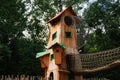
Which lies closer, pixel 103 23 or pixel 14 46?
pixel 14 46

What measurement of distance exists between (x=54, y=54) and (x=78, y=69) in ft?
4.34

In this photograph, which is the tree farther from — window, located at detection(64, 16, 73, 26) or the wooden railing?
the wooden railing

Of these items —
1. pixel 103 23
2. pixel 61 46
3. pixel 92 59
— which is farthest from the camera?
pixel 103 23

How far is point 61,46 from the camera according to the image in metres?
11.6

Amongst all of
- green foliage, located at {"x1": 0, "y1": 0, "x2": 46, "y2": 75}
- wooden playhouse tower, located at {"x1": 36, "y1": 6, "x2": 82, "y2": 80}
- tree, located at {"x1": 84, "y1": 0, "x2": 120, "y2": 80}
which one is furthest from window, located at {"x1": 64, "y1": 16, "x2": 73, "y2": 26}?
tree, located at {"x1": 84, "y1": 0, "x2": 120, "y2": 80}

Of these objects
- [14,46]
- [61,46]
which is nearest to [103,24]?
[14,46]

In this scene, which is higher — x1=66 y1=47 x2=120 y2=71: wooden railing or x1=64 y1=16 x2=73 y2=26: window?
x1=64 y1=16 x2=73 y2=26: window

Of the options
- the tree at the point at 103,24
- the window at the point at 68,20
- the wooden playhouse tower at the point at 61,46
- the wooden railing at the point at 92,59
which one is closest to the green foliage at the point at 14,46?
the tree at the point at 103,24

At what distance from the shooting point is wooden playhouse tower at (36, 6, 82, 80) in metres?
11.7

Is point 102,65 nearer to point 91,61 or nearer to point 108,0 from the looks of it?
point 91,61

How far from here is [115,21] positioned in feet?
69.4

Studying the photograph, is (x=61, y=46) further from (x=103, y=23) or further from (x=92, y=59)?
(x=103, y=23)

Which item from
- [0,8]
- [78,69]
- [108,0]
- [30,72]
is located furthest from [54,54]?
[108,0]

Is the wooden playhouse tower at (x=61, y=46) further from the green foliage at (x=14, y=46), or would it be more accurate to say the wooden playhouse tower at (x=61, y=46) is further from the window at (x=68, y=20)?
the green foliage at (x=14, y=46)
